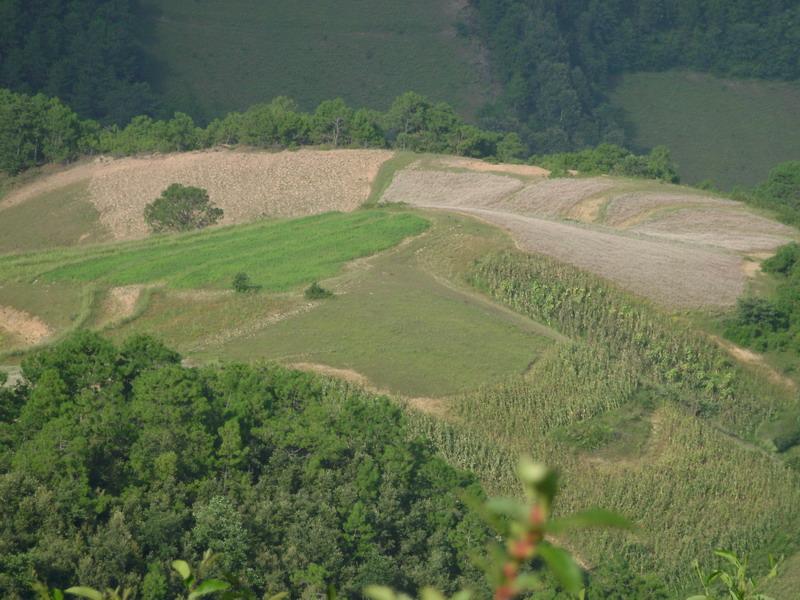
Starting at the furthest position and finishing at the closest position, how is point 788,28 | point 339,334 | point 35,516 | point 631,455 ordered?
point 788,28, point 339,334, point 631,455, point 35,516

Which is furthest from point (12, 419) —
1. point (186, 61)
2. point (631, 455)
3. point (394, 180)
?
point (186, 61)

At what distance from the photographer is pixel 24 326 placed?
54094 mm

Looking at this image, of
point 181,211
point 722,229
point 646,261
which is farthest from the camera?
point 181,211

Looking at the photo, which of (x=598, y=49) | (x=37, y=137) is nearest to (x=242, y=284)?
(x=37, y=137)

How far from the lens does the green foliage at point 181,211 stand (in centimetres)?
7606

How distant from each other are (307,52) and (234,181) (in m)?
63.5

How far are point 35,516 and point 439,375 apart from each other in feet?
59.2

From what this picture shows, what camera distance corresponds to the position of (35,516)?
99.7ft

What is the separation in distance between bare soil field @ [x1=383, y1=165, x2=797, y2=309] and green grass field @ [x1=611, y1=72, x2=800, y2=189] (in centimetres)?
5346

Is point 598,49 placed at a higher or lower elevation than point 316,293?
lower

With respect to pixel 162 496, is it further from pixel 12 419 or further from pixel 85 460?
pixel 12 419

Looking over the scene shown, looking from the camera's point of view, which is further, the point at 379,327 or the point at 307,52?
the point at 307,52

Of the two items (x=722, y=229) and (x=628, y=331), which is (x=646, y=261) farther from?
(x=722, y=229)

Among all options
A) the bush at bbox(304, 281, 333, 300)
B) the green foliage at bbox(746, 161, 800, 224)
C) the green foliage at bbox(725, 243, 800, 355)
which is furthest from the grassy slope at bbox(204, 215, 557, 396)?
the green foliage at bbox(746, 161, 800, 224)
